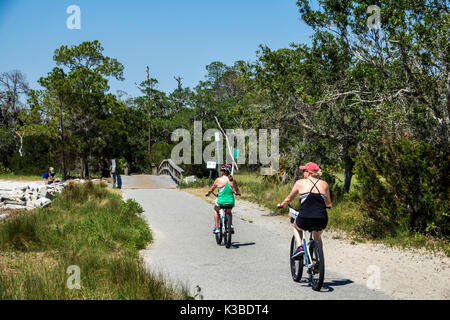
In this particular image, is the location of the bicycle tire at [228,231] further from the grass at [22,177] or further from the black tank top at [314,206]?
the grass at [22,177]

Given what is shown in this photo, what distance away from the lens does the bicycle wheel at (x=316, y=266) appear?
6312 mm

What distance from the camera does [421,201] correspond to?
974cm

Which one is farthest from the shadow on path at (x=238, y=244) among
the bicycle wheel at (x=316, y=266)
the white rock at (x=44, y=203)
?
the white rock at (x=44, y=203)

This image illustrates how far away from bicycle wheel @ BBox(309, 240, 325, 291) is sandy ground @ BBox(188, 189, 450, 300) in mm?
945

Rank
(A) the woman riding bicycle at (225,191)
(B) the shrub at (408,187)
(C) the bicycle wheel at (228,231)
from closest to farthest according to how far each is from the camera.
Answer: (B) the shrub at (408,187) → (C) the bicycle wheel at (228,231) → (A) the woman riding bicycle at (225,191)

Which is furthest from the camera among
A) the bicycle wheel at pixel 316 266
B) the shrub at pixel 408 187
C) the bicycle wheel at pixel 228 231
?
the bicycle wheel at pixel 228 231

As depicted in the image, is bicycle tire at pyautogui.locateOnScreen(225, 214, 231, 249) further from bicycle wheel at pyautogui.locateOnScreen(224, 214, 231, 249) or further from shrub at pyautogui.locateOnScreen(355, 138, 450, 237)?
shrub at pyautogui.locateOnScreen(355, 138, 450, 237)

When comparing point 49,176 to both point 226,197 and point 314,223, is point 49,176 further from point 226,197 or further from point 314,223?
point 314,223

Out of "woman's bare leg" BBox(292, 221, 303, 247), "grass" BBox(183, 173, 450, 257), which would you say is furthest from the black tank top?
"grass" BBox(183, 173, 450, 257)

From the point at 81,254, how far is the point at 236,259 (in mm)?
2822

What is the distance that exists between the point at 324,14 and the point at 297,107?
3556 millimetres

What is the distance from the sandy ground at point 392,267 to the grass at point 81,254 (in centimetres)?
308

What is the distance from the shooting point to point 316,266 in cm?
650

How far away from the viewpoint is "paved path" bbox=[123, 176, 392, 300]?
21.3 feet
